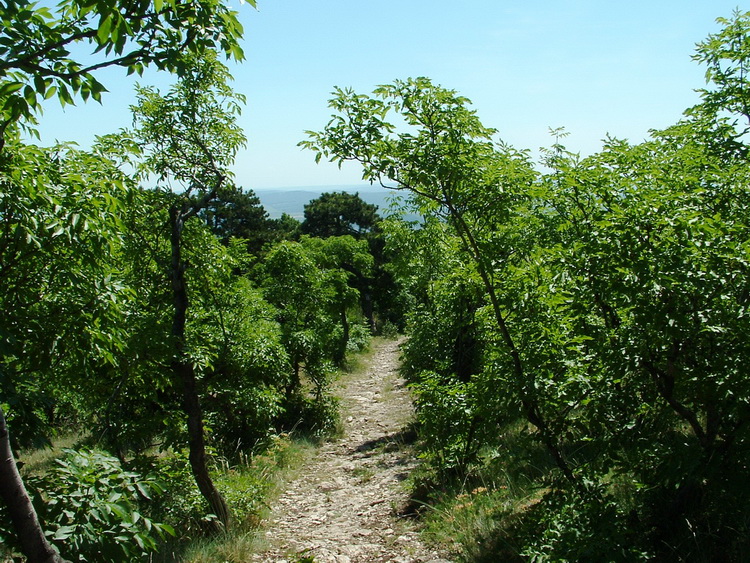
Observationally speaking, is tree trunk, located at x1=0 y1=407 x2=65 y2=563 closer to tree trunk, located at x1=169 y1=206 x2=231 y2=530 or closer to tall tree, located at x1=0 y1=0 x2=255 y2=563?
tall tree, located at x1=0 y1=0 x2=255 y2=563

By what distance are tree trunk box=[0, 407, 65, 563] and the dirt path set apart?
1733mm

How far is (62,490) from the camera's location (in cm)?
321

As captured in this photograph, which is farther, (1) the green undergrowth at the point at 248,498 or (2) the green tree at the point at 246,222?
(2) the green tree at the point at 246,222

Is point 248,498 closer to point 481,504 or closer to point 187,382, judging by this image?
point 187,382

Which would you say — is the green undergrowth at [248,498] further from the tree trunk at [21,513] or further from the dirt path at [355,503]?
the tree trunk at [21,513]

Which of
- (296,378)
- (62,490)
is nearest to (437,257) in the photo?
(296,378)

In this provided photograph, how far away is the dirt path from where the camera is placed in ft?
22.9

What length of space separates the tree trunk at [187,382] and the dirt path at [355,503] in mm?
1069

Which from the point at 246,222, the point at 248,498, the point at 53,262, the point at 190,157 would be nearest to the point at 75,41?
the point at 53,262

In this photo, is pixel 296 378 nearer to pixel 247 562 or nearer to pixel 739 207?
pixel 247 562

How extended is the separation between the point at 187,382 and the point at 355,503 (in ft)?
12.4

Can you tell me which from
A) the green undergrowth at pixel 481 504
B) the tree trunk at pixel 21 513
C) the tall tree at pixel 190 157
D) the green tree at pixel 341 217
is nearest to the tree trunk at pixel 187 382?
the tall tree at pixel 190 157

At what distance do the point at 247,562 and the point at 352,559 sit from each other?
55.2 inches

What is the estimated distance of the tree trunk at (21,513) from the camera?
104 inches
